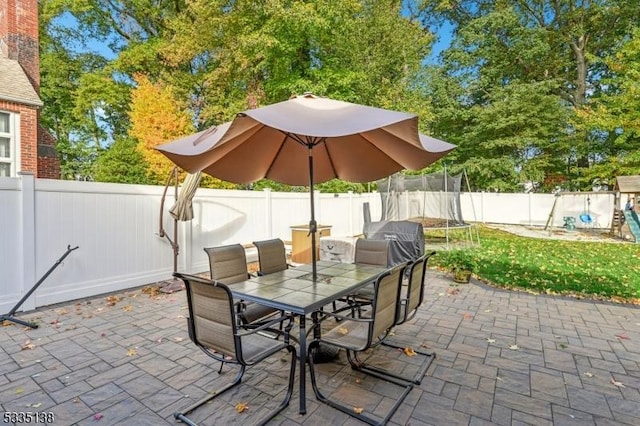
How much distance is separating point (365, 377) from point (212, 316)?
143 cm

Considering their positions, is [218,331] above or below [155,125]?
below

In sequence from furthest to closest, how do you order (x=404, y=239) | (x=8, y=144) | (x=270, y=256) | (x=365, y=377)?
(x=8, y=144), (x=404, y=239), (x=270, y=256), (x=365, y=377)

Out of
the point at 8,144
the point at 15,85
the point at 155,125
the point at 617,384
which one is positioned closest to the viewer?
the point at 617,384

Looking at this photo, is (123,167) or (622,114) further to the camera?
(123,167)

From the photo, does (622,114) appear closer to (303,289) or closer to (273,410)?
(303,289)

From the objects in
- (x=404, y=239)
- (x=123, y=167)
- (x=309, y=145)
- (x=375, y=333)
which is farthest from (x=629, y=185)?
(x=123, y=167)

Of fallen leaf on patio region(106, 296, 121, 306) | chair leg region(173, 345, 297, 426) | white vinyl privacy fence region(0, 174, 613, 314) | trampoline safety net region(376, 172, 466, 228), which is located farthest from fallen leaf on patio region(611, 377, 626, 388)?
white vinyl privacy fence region(0, 174, 613, 314)

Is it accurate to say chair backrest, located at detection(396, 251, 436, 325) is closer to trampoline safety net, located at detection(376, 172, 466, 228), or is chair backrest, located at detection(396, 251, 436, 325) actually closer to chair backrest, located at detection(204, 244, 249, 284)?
chair backrest, located at detection(204, 244, 249, 284)

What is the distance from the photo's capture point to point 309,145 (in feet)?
10.5

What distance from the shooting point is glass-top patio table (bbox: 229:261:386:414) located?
2383 millimetres

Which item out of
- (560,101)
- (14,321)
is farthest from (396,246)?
(560,101)

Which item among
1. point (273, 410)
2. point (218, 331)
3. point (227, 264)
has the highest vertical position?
point (227, 264)

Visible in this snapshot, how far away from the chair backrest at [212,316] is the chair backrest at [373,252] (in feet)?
7.24

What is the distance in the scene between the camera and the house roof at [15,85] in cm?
785
